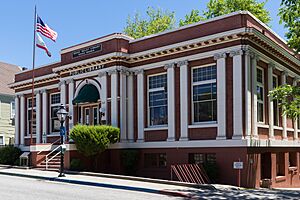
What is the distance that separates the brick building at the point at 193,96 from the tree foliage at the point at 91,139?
1267mm

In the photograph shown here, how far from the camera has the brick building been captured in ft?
63.9

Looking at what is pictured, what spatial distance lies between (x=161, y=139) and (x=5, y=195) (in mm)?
10627

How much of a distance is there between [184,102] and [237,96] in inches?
125

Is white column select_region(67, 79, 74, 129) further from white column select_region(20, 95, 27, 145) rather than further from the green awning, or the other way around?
white column select_region(20, 95, 27, 145)

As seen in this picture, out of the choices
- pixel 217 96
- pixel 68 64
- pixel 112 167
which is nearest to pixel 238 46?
pixel 217 96

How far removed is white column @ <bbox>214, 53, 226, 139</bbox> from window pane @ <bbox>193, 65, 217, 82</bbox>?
579 mm

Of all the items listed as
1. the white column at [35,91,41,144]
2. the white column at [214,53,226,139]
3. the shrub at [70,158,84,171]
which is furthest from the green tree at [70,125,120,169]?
the white column at [35,91,41,144]

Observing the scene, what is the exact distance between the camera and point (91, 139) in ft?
70.6

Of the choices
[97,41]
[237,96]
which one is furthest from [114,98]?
[237,96]

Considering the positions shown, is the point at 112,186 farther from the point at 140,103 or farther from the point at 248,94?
the point at 140,103

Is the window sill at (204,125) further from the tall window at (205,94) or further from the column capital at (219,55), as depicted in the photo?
the column capital at (219,55)

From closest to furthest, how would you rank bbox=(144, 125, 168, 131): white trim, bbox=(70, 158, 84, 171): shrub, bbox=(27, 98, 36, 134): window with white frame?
bbox=(70, 158, 84, 171): shrub, bbox=(144, 125, 168, 131): white trim, bbox=(27, 98, 36, 134): window with white frame

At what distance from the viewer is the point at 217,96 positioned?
20.2 meters

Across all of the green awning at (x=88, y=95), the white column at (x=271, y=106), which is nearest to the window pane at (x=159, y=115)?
the green awning at (x=88, y=95)
